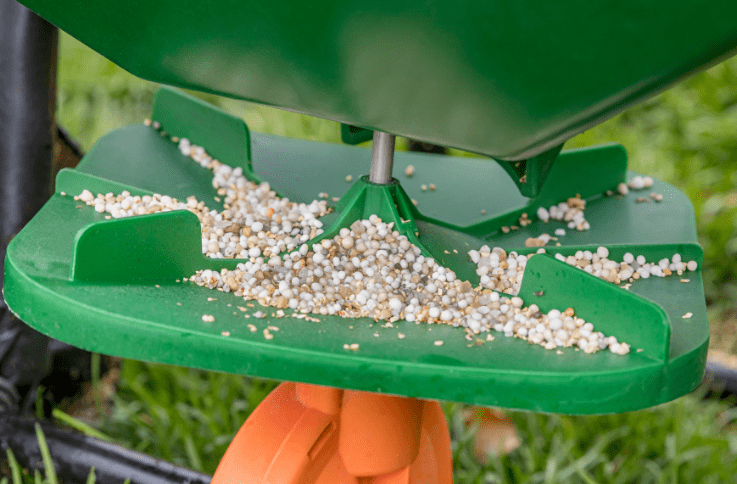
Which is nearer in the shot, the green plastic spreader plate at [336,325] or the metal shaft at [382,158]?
the green plastic spreader plate at [336,325]

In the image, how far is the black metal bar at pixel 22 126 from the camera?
0.97m

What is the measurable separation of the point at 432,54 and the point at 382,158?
0.22m

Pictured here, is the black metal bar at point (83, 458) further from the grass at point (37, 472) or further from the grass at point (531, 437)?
the grass at point (531, 437)

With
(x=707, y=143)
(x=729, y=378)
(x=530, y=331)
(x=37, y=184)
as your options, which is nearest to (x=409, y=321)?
(x=530, y=331)

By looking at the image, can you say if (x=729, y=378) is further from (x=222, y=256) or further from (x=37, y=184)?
(x=37, y=184)

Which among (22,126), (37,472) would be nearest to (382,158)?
(22,126)

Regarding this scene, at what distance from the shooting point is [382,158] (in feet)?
2.43

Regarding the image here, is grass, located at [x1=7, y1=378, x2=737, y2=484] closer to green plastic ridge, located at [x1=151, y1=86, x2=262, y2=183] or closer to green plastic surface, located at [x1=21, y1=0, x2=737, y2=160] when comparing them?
green plastic ridge, located at [x1=151, y1=86, x2=262, y2=183]

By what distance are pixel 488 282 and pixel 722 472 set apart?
82 centimetres

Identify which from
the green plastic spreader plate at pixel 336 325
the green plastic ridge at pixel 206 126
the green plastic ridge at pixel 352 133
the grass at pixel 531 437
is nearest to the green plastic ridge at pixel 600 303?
the green plastic spreader plate at pixel 336 325

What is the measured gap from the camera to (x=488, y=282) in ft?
2.31

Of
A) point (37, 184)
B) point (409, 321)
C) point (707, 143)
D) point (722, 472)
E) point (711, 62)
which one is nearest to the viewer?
point (711, 62)

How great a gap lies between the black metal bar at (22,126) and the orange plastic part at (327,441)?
1.70ft

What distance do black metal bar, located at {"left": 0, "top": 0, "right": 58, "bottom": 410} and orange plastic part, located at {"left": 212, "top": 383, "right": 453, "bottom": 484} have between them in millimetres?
519
